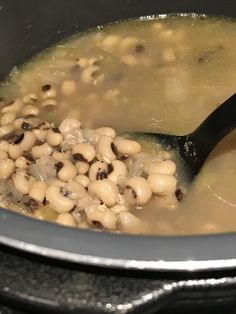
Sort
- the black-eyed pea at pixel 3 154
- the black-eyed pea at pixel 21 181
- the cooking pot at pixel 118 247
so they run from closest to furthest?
the cooking pot at pixel 118 247
the black-eyed pea at pixel 21 181
the black-eyed pea at pixel 3 154

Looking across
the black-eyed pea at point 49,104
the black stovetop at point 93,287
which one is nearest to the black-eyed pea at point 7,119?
the black-eyed pea at point 49,104

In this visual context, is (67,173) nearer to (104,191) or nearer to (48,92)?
(104,191)

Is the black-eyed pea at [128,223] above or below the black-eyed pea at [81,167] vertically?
below

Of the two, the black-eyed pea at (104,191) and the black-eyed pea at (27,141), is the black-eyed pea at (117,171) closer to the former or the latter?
the black-eyed pea at (104,191)

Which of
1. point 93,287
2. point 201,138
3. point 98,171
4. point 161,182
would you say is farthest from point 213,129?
point 93,287

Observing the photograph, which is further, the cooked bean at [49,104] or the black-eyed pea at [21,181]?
the cooked bean at [49,104]

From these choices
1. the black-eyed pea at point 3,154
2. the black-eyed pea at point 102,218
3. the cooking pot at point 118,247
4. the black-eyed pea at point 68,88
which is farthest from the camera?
the black-eyed pea at point 68,88

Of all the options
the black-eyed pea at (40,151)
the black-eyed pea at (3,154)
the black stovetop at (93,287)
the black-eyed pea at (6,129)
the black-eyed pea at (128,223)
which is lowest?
the black-eyed pea at (128,223)

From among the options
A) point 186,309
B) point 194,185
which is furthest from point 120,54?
point 186,309
